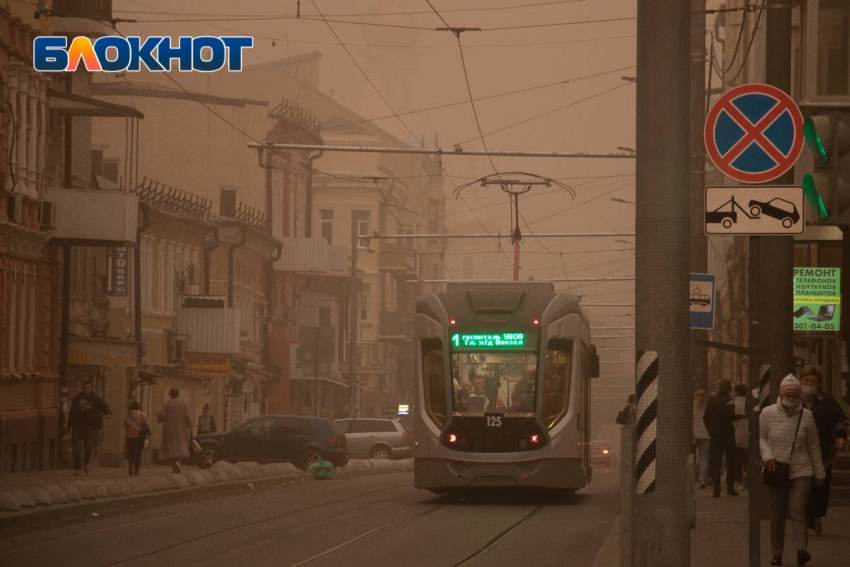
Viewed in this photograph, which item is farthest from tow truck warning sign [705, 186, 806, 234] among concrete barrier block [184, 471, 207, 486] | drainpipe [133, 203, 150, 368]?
drainpipe [133, 203, 150, 368]

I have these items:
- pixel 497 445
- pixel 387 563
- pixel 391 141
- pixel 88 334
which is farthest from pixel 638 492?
pixel 391 141

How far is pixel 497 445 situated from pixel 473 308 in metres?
2.03

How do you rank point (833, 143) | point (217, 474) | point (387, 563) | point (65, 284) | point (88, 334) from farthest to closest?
point (88, 334) < point (65, 284) < point (217, 474) < point (387, 563) < point (833, 143)

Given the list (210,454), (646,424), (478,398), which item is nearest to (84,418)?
(210,454)

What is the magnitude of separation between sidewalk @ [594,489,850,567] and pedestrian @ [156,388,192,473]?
14.7m

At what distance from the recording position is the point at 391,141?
10912 centimetres

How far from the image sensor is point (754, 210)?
1125 cm

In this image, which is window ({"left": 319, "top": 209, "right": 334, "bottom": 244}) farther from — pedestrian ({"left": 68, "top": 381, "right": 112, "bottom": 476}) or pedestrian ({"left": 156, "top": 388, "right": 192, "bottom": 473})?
pedestrian ({"left": 68, "top": 381, "right": 112, "bottom": 476})

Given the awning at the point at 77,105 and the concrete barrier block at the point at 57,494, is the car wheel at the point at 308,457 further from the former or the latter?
the concrete barrier block at the point at 57,494

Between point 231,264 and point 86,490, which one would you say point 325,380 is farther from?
point 86,490

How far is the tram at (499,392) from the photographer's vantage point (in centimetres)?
2356

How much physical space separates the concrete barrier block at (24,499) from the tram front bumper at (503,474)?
5.42 meters

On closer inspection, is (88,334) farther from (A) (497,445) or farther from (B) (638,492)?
(B) (638,492)

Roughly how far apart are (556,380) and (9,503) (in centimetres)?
780
